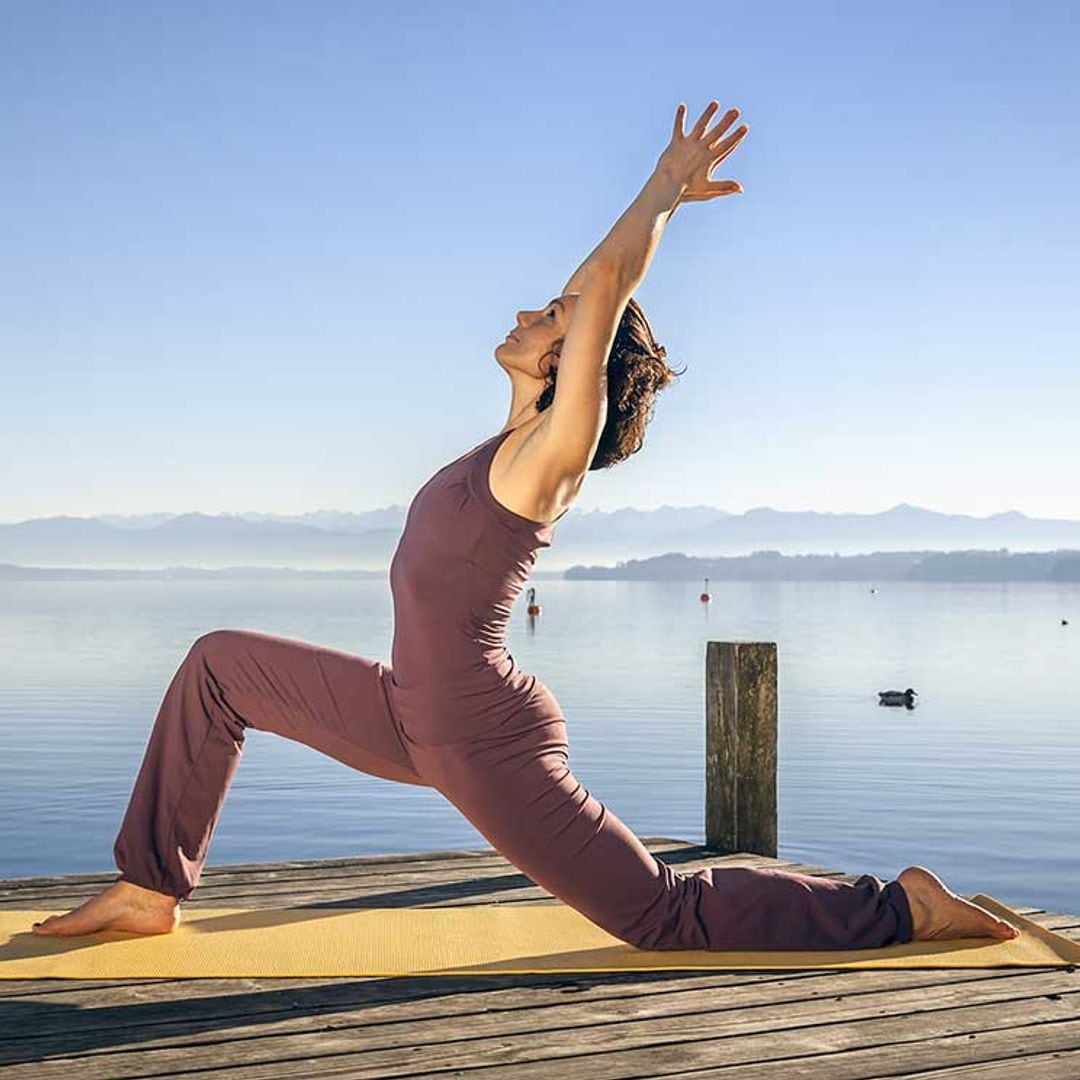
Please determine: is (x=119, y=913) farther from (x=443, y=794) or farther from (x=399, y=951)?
(x=443, y=794)

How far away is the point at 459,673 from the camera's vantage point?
356 cm

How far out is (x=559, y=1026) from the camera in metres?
3.17

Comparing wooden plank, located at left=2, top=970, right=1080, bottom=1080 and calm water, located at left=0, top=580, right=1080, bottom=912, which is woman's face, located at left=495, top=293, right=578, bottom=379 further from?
calm water, located at left=0, top=580, right=1080, bottom=912

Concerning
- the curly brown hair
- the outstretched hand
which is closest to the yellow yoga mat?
the curly brown hair

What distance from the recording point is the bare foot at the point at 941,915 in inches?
153

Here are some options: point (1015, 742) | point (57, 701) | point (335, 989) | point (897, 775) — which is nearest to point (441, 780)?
point (335, 989)

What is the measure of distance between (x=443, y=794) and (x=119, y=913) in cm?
87

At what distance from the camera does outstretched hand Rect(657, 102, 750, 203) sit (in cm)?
339

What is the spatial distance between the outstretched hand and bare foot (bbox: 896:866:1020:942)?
1786 millimetres

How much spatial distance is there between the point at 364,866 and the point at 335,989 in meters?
1.58

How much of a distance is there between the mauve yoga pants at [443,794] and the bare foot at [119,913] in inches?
1.5

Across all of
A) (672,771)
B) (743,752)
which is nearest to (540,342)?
(743,752)

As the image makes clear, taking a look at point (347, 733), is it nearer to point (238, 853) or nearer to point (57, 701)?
point (238, 853)

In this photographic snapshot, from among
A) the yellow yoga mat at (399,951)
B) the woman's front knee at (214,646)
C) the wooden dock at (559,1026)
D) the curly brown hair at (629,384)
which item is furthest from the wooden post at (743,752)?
the woman's front knee at (214,646)
